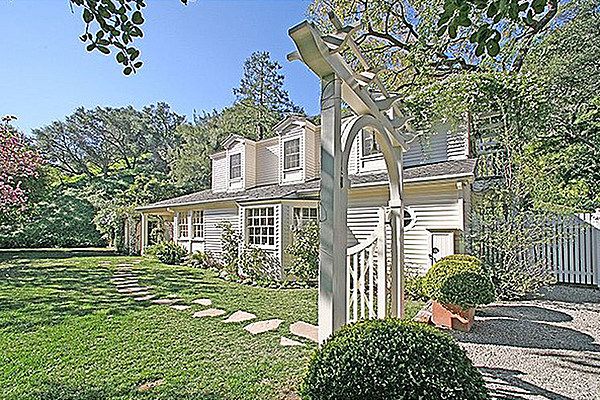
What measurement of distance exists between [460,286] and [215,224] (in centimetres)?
1103

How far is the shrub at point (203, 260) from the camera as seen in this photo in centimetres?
1421

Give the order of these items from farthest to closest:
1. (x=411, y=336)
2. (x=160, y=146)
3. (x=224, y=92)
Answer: (x=160, y=146)
(x=224, y=92)
(x=411, y=336)

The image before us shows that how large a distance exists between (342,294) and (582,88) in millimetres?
8525

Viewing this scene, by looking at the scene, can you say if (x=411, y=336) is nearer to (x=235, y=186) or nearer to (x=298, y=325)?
(x=298, y=325)

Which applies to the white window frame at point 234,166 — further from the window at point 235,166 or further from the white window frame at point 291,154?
the white window frame at point 291,154

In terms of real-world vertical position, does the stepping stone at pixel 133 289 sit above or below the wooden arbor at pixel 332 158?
below

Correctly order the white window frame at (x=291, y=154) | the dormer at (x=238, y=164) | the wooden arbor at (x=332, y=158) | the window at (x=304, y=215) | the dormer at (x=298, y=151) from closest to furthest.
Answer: the wooden arbor at (x=332, y=158), the window at (x=304, y=215), the dormer at (x=298, y=151), the white window frame at (x=291, y=154), the dormer at (x=238, y=164)

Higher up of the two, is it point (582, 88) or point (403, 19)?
point (403, 19)

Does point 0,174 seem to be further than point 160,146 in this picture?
No

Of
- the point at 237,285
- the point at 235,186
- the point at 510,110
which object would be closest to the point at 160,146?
the point at 235,186

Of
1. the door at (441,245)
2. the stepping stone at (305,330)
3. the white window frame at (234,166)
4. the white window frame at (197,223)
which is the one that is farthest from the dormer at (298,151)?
the stepping stone at (305,330)

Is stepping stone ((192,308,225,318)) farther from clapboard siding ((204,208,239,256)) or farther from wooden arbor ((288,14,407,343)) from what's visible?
clapboard siding ((204,208,239,256))

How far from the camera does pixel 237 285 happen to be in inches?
392

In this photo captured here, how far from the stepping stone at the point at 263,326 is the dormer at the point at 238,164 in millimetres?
9588
